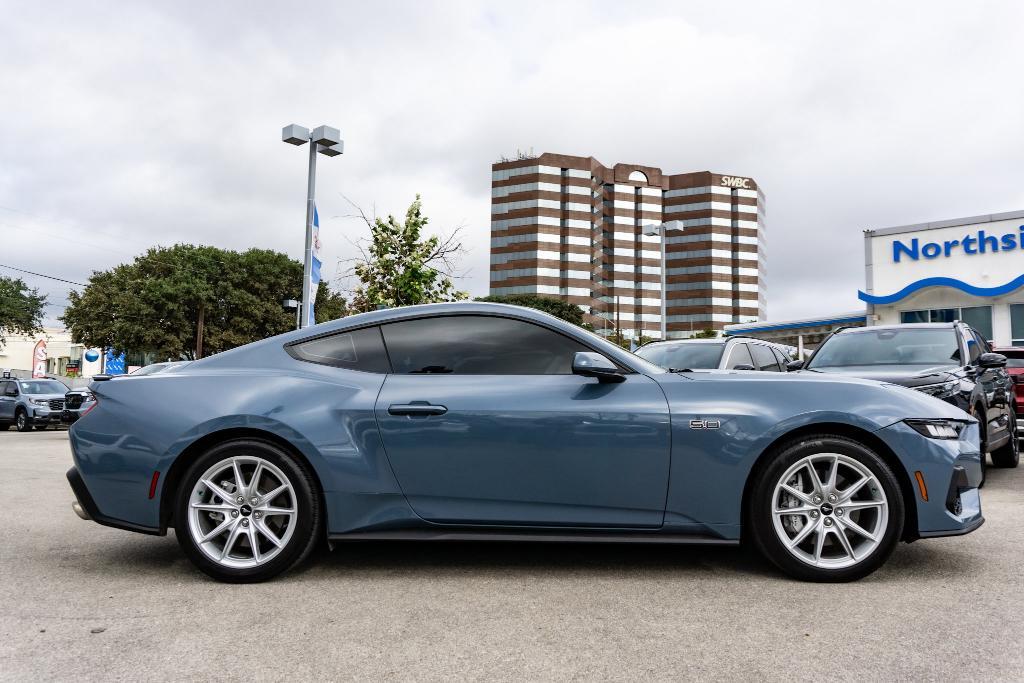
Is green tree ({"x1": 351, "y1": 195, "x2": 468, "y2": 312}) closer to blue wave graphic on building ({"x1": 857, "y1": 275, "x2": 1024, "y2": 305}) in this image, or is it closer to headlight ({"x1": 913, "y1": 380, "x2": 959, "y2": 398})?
headlight ({"x1": 913, "y1": 380, "x2": 959, "y2": 398})

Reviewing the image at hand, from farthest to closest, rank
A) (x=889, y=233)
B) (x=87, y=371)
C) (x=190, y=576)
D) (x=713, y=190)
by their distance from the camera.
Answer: (x=713, y=190)
(x=87, y=371)
(x=889, y=233)
(x=190, y=576)

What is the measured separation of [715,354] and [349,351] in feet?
21.5

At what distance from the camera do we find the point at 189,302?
4659 cm

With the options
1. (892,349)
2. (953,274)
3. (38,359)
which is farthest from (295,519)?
(38,359)

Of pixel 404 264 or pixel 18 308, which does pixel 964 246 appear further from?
pixel 18 308

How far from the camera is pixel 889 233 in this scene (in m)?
26.9

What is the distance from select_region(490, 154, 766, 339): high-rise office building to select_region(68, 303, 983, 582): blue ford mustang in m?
89.5

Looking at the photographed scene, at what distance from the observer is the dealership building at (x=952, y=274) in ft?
81.7

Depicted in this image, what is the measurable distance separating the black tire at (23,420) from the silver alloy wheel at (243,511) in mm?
22842

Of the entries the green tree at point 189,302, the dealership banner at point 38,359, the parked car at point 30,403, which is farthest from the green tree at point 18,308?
the parked car at point 30,403

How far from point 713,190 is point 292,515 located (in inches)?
4377

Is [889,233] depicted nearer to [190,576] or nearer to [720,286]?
[190,576]

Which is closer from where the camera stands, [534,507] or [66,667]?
[66,667]

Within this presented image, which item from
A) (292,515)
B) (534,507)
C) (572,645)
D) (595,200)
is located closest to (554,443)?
(534,507)
